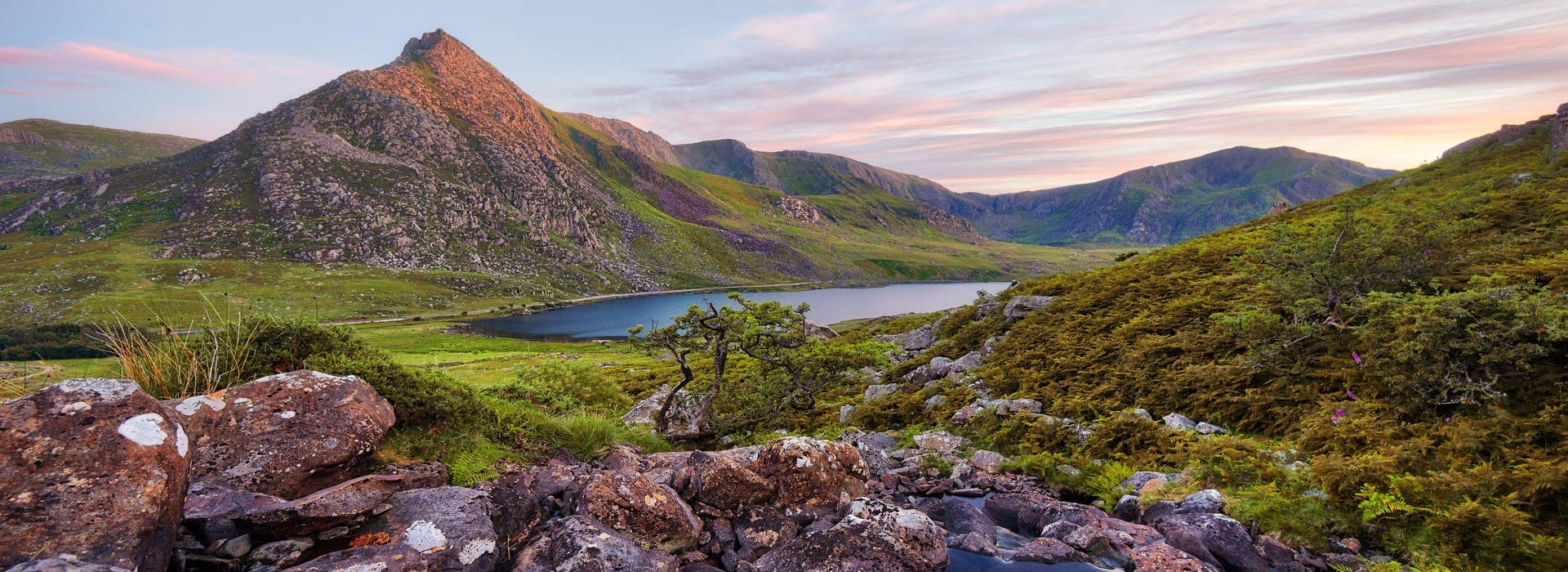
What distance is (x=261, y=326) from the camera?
9.85 meters

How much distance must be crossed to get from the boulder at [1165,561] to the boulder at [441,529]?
8194 millimetres

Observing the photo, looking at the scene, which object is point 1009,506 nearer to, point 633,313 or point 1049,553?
point 1049,553

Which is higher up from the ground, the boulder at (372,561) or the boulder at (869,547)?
the boulder at (372,561)

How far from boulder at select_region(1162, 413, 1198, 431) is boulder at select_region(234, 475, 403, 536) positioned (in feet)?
47.5

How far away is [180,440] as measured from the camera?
18.9 ft

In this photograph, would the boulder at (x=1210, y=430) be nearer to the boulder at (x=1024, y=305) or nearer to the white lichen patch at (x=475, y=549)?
the boulder at (x=1024, y=305)

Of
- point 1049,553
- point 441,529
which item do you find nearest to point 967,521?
point 1049,553

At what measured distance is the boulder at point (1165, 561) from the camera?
274 inches

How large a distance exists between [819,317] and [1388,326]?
405 feet

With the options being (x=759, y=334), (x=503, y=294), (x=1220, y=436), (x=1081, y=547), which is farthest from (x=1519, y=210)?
(x=503, y=294)

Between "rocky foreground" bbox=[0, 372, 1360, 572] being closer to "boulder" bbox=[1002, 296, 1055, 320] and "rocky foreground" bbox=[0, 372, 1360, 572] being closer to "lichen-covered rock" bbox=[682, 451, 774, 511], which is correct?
"lichen-covered rock" bbox=[682, 451, 774, 511]

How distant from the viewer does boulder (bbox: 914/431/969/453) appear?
1401 cm

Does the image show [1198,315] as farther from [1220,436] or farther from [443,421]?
[443,421]

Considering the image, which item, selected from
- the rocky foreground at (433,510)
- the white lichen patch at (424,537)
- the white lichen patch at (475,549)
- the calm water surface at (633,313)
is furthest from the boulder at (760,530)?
the calm water surface at (633,313)
